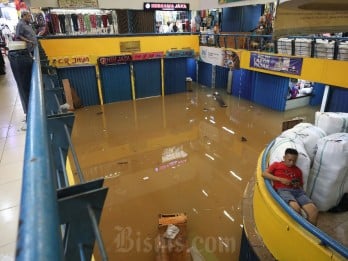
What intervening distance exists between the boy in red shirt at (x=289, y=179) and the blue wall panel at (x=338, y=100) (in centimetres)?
615

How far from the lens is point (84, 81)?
10.1 meters

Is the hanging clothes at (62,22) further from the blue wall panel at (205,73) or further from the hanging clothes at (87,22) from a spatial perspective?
the blue wall panel at (205,73)

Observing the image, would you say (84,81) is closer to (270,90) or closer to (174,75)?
(174,75)

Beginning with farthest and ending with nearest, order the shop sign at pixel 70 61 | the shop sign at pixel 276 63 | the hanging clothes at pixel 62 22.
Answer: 1. the hanging clothes at pixel 62 22
2. the shop sign at pixel 70 61
3. the shop sign at pixel 276 63

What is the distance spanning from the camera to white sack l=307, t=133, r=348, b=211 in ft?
10.9

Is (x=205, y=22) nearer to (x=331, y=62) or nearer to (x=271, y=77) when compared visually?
(x=271, y=77)

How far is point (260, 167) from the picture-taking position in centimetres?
371

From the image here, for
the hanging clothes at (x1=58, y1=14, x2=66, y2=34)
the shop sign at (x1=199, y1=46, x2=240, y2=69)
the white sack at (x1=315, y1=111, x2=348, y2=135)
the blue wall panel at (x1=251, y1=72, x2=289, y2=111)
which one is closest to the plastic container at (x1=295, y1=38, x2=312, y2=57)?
the blue wall panel at (x1=251, y1=72, x2=289, y2=111)

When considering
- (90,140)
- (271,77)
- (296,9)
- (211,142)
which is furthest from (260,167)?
(271,77)

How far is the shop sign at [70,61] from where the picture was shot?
30.0 feet

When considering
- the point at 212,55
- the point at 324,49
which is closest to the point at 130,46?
the point at 212,55

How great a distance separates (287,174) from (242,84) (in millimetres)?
8343

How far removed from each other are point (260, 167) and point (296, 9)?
2044 millimetres

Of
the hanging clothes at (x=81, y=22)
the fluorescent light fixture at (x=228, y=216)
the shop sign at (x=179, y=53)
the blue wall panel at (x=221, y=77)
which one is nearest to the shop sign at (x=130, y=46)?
the shop sign at (x=179, y=53)
